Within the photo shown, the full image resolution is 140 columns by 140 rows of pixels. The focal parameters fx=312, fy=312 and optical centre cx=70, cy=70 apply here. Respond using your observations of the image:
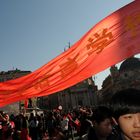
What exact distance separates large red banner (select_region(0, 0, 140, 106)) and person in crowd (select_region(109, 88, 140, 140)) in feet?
5.15

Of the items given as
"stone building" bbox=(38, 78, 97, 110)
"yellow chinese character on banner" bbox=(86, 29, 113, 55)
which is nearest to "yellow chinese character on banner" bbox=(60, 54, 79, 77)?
"yellow chinese character on banner" bbox=(86, 29, 113, 55)

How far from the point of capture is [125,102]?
2633 millimetres

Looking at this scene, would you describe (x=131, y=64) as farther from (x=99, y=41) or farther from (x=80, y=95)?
(x=99, y=41)

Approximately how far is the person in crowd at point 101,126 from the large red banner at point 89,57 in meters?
0.74

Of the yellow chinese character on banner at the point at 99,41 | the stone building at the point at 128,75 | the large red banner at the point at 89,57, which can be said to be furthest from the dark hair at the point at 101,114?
the stone building at the point at 128,75

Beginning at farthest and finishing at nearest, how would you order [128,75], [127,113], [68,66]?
[128,75]
[68,66]
[127,113]

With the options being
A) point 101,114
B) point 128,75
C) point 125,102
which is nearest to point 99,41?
point 101,114

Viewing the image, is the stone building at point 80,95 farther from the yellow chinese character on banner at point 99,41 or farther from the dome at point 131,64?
the yellow chinese character on banner at point 99,41

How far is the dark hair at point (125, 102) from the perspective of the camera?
2.57 m

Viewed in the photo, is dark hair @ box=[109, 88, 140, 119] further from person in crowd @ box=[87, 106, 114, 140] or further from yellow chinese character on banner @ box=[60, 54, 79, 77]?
person in crowd @ box=[87, 106, 114, 140]

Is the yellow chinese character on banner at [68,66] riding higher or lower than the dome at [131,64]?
lower

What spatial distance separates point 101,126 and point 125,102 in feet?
6.73

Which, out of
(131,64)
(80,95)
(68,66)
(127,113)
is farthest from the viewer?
(80,95)

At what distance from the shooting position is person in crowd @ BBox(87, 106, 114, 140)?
14.8 feet
